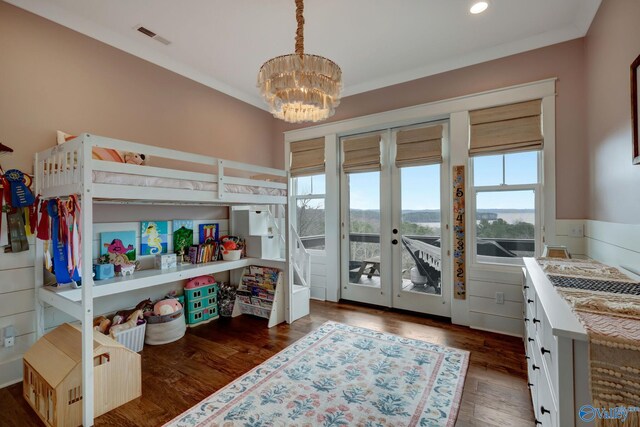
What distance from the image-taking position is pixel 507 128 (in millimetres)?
2895

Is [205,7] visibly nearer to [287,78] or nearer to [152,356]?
[287,78]

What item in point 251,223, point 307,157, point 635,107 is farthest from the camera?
point 307,157

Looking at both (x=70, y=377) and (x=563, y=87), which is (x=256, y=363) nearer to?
(x=70, y=377)

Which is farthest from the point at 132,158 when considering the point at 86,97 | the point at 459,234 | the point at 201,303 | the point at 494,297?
the point at 494,297

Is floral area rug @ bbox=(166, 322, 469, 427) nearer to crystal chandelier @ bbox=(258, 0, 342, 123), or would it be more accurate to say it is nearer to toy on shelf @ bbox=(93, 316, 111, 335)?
toy on shelf @ bbox=(93, 316, 111, 335)

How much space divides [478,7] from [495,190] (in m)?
1.67

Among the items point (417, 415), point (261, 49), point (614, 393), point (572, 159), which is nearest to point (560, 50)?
point (572, 159)

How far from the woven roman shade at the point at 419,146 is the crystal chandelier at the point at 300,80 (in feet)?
5.42

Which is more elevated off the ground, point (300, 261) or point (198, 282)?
point (300, 261)

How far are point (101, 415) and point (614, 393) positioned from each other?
2.50 metres

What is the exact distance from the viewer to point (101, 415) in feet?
5.87

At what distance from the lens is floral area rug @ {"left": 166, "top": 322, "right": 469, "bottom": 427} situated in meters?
1.74

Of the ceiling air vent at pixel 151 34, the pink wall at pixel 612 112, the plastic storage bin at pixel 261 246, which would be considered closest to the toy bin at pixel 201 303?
the plastic storage bin at pixel 261 246

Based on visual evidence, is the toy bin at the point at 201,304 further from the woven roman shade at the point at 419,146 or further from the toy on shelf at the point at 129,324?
the woven roman shade at the point at 419,146
